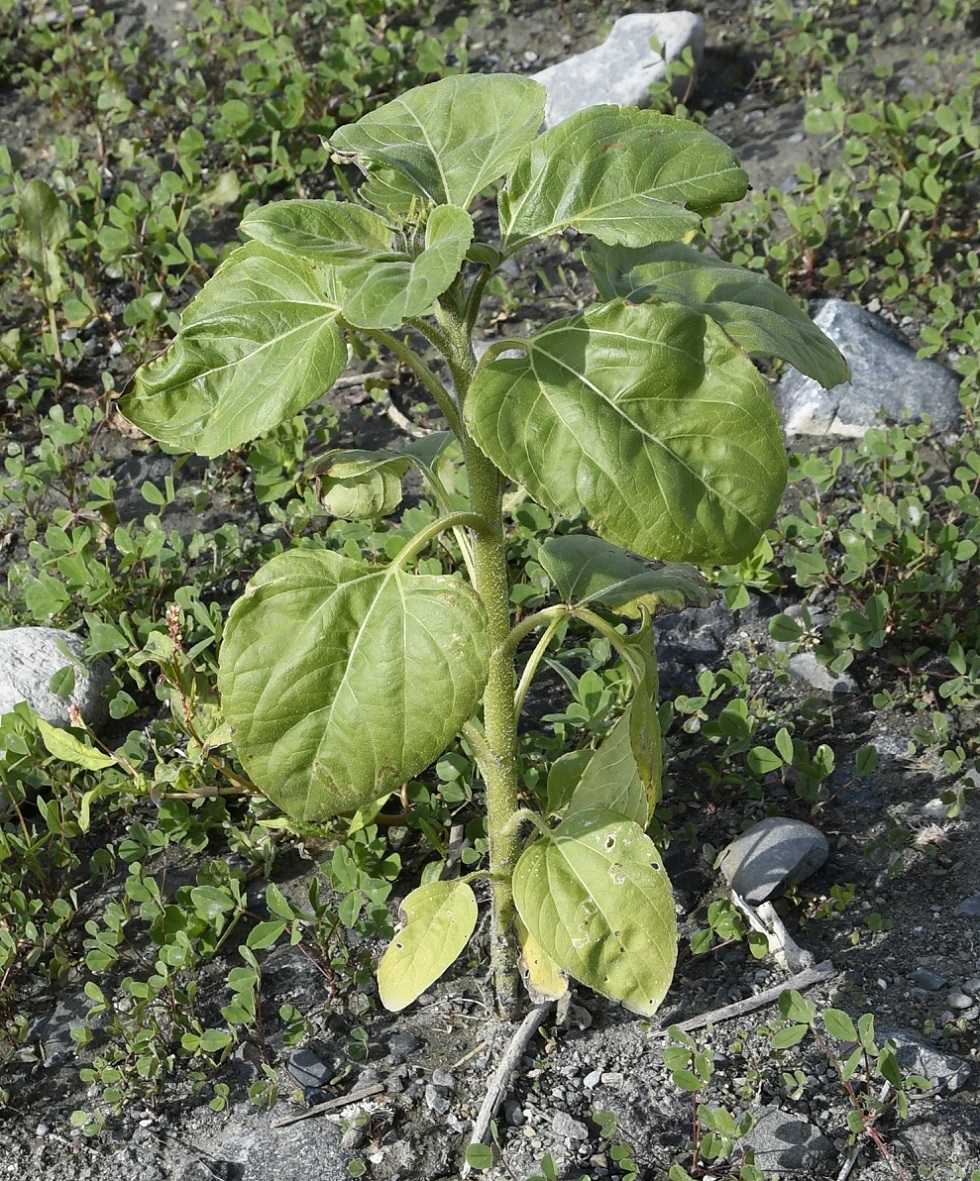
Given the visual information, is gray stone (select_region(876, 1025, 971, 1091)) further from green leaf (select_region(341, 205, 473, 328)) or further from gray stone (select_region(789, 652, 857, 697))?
green leaf (select_region(341, 205, 473, 328))

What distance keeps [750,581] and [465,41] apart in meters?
3.50

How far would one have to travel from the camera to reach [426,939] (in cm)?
256

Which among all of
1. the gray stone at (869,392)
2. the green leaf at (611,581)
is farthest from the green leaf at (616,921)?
the gray stone at (869,392)

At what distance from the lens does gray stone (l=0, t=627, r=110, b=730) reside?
3.62 m

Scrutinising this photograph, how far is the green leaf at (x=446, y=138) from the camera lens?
7.30 feet

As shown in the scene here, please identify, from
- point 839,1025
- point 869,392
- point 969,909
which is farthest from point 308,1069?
point 869,392

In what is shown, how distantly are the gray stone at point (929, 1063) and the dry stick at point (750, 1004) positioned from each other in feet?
0.63

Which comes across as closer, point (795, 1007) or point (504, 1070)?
point (795, 1007)

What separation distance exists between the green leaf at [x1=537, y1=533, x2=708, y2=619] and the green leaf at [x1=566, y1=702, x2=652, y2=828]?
0.22 meters

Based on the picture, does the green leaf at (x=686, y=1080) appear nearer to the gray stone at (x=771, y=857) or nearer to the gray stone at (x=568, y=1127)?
the gray stone at (x=568, y=1127)

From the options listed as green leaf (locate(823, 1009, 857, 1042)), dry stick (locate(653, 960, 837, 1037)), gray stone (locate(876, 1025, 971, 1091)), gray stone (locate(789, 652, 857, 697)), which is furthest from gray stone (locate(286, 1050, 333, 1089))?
gray stone (locate(789, 652, 857, 697))

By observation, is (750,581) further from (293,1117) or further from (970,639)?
(293,1117)

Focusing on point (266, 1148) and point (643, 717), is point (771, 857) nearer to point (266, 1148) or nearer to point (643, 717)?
point (643, 717)

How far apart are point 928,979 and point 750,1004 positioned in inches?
15.6
